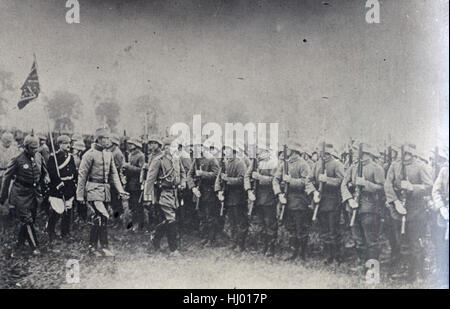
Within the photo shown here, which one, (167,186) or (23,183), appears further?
(167,186)

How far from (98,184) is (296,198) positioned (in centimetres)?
188

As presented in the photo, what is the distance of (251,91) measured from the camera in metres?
4.69

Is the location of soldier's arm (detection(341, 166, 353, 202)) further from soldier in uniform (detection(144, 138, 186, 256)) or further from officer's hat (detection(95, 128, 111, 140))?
officer's hat (detection(95, 128, 111, 140))

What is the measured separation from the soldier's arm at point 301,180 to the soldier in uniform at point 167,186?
3.44 feet

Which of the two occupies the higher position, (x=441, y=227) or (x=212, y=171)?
(x=212, y=171)

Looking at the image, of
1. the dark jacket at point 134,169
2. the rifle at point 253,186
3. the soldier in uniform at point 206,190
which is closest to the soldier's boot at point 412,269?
the rifle at point 253,186

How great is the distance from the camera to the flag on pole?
4.55m

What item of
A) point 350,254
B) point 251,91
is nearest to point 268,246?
point 350,254

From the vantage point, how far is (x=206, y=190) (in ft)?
15.4

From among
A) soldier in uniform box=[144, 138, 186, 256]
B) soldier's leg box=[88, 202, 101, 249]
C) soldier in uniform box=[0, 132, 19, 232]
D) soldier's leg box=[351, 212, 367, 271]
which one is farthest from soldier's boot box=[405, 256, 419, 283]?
soldier in uniform box=[0, 132, 19, 232]

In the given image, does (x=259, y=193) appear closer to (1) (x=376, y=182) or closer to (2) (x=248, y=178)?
(2) (x=248, y=178)

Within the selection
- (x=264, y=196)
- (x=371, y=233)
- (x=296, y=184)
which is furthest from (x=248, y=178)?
(x=371, y=233)

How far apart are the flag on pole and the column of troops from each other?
Result: 0.40 meters

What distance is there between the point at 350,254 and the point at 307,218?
538 millimetres
